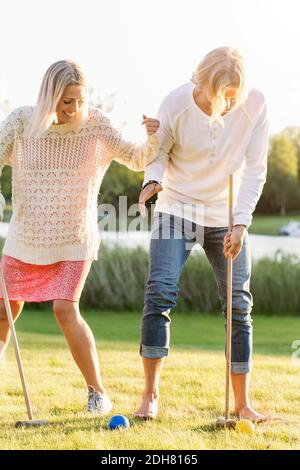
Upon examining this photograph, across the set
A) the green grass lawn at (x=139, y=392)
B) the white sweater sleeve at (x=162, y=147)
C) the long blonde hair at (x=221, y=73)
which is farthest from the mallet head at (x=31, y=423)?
the long blonde hair at (x=221, y=73)

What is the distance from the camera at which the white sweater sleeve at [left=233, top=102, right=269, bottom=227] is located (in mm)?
3930

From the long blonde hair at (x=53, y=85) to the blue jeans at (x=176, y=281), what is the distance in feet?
2.01

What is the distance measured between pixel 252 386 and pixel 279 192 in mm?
9077

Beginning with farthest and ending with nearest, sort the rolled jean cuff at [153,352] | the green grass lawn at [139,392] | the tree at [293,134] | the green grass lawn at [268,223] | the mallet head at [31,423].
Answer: the tree at [293,134] < the green grass lawn at [268,223] < the rolled jean cuff at [153,352] < the mallet head at [31,423] < the green grass lawn at [139,392]

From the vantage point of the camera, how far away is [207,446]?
11.4 feet

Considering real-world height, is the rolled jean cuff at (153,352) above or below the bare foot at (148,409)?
above

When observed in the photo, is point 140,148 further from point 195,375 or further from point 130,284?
point 130,284

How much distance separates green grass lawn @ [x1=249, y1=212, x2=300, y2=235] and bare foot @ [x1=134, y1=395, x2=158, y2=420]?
9.42 metres

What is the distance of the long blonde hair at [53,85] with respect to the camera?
3877 millimetres

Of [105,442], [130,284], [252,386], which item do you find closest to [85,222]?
[105,442]

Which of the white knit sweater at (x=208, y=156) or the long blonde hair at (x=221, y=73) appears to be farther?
the white knit sweater at (x=208, y=156)

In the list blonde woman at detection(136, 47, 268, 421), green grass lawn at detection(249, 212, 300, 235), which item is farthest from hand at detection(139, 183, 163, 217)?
green grass lawn at detection(249, 212, 300, 235)

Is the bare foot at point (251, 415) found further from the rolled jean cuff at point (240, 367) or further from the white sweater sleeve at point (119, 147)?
the white sweater sleeve at point (119, 147)

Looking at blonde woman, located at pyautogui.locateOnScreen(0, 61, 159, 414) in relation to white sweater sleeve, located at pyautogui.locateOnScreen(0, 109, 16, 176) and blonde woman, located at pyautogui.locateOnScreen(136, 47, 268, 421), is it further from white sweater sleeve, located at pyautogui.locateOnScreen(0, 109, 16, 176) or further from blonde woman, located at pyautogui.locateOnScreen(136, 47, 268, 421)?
blonde woman, located at pyautogui.locateOnScreen(136, 47, 268, 421)
